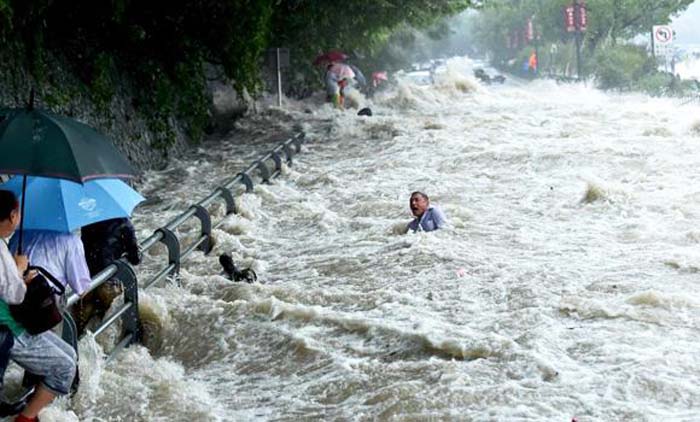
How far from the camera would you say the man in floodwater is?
983 centimetres

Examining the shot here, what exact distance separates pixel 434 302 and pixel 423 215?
2550 millimetres

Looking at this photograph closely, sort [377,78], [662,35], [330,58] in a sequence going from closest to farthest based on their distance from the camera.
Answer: [330,58]
[377,78]
[662,35]

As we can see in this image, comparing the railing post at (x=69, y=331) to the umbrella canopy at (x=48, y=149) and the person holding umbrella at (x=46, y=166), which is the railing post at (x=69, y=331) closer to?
the person holding umbrella at (x=46, y=166)

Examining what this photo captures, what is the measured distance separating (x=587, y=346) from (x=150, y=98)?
11380mm

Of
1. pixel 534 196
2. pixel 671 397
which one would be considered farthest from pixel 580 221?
pixel 671 397

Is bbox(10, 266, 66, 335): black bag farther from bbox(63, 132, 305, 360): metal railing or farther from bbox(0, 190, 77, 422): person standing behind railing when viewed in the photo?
bbox(63, 132, 305, 360): metal railing

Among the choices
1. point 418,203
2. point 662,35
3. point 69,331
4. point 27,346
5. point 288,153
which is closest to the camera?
point 27,346

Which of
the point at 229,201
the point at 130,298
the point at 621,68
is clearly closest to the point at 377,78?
the point at 621,68

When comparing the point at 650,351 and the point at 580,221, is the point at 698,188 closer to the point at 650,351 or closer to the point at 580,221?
the point at 580,221

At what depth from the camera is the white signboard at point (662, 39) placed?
40.5 m

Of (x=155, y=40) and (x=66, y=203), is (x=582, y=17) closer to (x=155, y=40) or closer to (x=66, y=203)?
(x=155, y=40)

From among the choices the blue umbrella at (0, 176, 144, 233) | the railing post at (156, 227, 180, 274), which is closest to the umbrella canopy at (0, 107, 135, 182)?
the blue umbrella at (0, 176, 144, 233)

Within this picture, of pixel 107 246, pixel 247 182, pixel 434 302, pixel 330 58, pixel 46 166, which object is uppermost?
pixel 330 58

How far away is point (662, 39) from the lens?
40.9 metres
